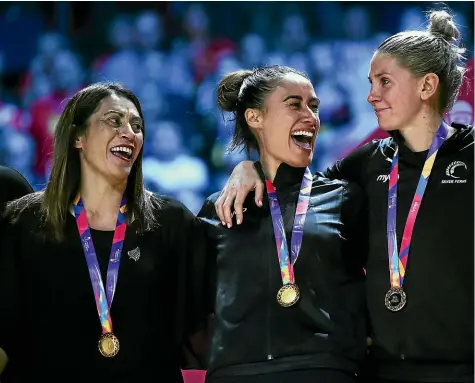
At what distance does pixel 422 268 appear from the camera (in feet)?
9.44

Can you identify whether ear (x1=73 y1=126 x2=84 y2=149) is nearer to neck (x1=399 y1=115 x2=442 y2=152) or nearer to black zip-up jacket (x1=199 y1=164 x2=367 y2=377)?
black zip-up jacket (x1=199 y1=164 x2=367 y2=377)

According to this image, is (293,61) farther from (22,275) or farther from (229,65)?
(22,275)

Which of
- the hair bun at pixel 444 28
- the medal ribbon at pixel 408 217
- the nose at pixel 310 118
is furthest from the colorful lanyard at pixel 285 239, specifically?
the hair bun at pixel 444 28

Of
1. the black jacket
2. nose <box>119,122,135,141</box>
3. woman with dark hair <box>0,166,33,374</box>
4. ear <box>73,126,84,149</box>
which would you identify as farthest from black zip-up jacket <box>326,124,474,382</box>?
woman with dark hair <box>0,166,33,374</box>

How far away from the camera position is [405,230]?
292cm

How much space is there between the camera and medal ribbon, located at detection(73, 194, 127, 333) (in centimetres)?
314

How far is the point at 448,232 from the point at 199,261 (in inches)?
38.5

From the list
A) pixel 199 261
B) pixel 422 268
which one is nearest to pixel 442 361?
pixel 422 268

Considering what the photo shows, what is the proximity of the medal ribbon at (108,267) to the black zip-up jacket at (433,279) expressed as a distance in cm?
93

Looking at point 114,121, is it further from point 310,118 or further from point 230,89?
point 310,118

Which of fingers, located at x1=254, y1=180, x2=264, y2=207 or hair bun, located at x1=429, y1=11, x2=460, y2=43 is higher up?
hair bun, located at x1=429, y1=11, x2=460, y2=43

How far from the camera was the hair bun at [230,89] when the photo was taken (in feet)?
11.7

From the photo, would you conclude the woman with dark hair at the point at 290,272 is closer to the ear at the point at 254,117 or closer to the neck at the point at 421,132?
the ear at the point at 254,117

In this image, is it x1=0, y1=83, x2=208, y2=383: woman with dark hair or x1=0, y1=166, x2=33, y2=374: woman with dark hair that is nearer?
x1=0, y1=83, x2=208, y2=383: woman with dark hair
